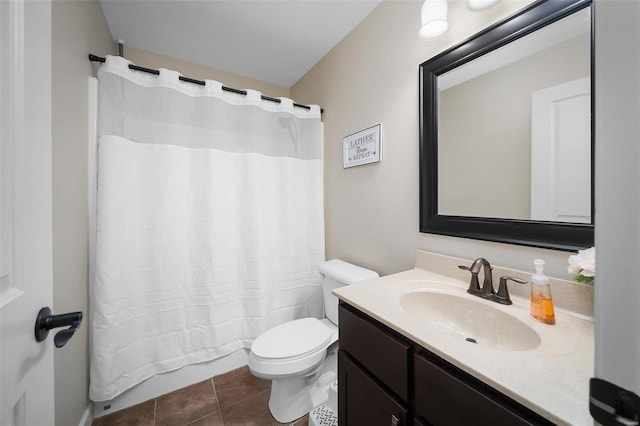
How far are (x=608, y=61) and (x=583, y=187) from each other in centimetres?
73

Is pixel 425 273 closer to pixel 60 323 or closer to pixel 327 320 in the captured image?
pixel 327 320

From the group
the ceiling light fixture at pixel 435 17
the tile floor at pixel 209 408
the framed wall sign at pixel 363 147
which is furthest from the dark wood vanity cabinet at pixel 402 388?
the ceiling light fixture at pixel 435 17

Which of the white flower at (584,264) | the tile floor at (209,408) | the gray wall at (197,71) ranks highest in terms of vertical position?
the gray wall at (197,71)

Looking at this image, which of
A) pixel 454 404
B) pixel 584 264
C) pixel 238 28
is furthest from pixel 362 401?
pixel 238 28

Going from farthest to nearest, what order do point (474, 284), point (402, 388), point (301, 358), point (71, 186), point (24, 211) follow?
1. point (301, 358)
2. point (71, 186)
3. point (474, 284)
4. point (402, 388)
5. point (24, 211)

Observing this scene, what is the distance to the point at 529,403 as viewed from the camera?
469mm

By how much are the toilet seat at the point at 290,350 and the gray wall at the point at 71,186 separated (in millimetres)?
803

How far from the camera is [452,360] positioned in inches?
23.4

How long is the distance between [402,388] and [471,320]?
1.35 feet

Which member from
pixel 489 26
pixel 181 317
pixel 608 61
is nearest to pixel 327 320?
pixel 181 317

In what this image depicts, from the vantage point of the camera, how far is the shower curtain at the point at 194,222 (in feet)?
4.45

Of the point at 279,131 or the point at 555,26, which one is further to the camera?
the point at 279,131

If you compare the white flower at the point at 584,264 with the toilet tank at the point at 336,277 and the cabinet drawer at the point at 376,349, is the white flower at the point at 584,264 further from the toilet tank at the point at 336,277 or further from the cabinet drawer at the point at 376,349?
the toilet tank at the point at 336,277

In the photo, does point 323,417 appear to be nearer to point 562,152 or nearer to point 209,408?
point 209,408
